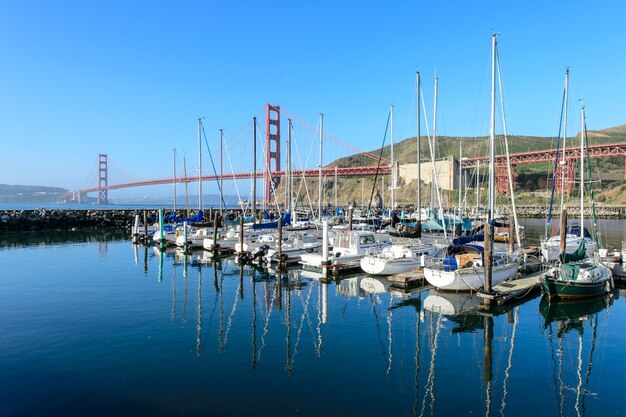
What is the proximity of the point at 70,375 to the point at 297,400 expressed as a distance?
593 cm

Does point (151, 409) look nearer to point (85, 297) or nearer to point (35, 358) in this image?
point (35, 358)

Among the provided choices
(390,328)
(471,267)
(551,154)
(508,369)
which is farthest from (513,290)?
(551,154)

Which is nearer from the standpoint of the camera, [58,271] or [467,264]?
[467,264]

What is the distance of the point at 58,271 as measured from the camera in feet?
87.5

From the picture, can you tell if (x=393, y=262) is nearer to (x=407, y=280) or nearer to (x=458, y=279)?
(x=407, y=280)

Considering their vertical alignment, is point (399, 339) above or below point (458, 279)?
below

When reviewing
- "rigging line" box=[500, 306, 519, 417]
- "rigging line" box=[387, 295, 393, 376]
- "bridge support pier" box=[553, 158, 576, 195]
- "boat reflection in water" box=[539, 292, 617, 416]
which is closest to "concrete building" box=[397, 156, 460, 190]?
"bridge support pier" box=[553, 158, 576, 195]

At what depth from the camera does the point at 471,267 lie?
2017cm

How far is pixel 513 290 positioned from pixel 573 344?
4.88 m

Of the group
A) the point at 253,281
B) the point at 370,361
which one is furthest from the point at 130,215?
the point at 370,361

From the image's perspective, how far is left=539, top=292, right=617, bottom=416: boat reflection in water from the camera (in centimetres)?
1016

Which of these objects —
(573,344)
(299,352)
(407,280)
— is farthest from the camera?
(407,280)

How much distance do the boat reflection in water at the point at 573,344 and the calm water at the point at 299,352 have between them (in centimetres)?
6

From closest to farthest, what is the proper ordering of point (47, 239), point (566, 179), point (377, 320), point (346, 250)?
point (377, 320) < point (346, 250) < point (566, 179) < point (47, 239)
